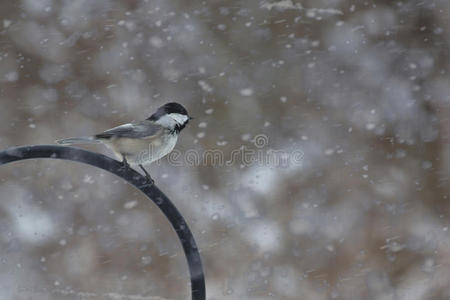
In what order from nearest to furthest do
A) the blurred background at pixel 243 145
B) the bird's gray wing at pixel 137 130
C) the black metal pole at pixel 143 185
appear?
the black metal pole at pixel 143 185 < the bird's gray wing at pixel 137 130 < the blurred background at pixel 243 145

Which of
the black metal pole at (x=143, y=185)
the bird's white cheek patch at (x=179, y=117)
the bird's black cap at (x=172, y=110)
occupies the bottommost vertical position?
the black metal pole at (x=143, y=185)

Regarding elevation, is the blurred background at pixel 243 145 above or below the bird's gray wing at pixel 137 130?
above

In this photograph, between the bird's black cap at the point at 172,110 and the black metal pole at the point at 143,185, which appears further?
the bird's black cap at the point at 172,110

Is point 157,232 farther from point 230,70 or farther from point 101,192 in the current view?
point 230,70

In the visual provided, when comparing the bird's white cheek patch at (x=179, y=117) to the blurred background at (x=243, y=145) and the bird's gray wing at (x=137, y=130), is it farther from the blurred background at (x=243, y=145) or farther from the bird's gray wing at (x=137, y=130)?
the blurred background at (x=243, y=145)

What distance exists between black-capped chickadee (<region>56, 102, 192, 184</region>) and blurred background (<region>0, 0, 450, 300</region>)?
2101mm

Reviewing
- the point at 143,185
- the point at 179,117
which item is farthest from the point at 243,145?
the point at 143,185

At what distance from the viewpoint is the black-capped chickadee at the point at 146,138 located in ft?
3.63

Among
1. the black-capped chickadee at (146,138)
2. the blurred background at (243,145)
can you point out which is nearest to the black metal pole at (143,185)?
the black-capped chickadee at (146,138)

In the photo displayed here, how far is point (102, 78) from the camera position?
339 cm

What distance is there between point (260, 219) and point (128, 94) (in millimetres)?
1189

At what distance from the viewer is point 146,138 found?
44.0 inches

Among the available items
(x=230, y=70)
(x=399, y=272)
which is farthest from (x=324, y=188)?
(x=230, y=70)

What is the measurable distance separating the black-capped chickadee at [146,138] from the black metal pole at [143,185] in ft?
0.39
